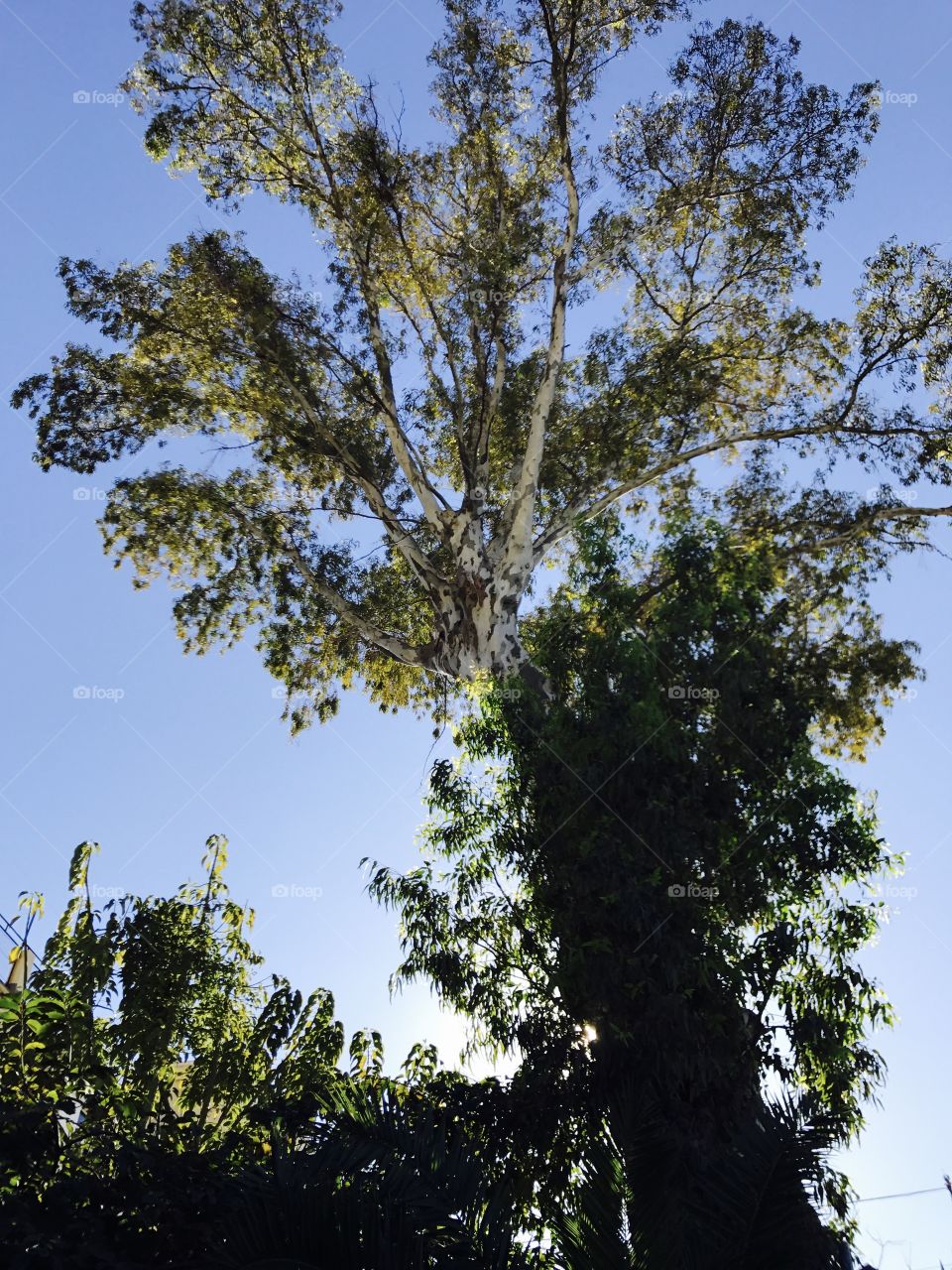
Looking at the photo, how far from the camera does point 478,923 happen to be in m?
7.43

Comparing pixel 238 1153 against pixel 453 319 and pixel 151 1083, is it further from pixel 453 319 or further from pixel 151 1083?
Answer: pixel 453 319

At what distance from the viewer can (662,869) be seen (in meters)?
6.62

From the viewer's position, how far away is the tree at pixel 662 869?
20.5 ft

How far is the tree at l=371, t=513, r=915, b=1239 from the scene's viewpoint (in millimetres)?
6242

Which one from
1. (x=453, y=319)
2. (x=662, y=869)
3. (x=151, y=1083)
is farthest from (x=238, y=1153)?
(x=453, y=319)

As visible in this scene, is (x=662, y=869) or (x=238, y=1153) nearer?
(x=238, y=1153)

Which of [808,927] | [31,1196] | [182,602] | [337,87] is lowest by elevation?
[31,1196]

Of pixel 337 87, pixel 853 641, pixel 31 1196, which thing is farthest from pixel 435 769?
pixel 337 87

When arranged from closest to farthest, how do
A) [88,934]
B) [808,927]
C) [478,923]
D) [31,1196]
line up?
[31,1196], [88,934], [808,927], [478,923]

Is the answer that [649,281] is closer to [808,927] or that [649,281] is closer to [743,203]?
[743,203]

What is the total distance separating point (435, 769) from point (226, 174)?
10694 millimetres

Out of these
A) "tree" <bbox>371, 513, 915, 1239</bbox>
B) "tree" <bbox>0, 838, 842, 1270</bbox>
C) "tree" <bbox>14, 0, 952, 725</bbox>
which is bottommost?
"tree" <bbox>0, 838, 842, 1270</bbox>

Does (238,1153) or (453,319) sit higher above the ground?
(453,319)

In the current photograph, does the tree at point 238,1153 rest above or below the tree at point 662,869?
below
